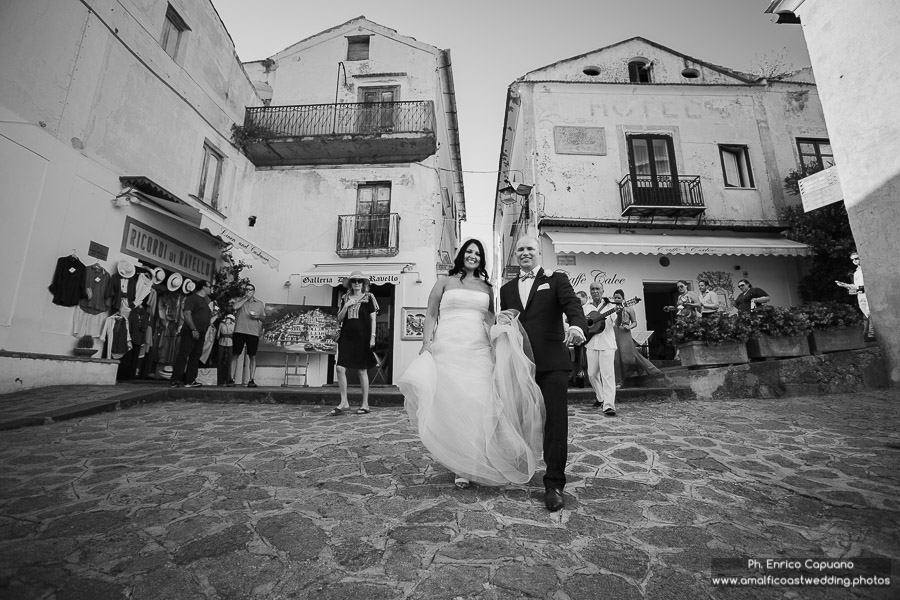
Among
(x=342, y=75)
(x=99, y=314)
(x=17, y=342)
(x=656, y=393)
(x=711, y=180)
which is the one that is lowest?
(x=656, y=393)

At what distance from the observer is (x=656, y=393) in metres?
6.91

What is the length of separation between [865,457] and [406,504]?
4043mm

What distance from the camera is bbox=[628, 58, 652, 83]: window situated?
14.1 meters

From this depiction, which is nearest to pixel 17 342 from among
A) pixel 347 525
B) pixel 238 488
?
pixel 238 488

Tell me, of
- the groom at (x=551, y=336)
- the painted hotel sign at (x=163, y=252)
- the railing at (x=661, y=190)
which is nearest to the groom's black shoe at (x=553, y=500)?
the groom at (x=551, y=336)

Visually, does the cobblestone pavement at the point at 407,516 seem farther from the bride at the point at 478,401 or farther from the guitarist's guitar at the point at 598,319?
the guitarist's guitar at the point at 598,319

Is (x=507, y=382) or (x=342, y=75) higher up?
(x=342, y=75)

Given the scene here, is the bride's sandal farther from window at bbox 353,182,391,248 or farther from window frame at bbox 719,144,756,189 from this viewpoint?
window frame at bbox 719,144,756,189

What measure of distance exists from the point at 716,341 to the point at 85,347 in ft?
38.1

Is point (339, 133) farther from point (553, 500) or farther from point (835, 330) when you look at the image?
point (835, 330)

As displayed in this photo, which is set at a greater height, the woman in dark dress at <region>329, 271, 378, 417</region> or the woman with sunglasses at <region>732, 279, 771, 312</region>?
the woman with sunglasses at <region>732, 279, 771, 312</region>

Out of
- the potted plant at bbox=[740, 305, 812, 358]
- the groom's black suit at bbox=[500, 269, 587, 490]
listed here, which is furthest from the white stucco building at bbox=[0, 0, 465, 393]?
the groom's black suit at bbox=[500, 269, 587, 490]

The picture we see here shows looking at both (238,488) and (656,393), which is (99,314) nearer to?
(238,488)

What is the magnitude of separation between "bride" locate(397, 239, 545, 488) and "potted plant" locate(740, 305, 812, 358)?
6.43 meters
